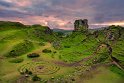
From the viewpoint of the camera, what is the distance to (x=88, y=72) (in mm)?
72062

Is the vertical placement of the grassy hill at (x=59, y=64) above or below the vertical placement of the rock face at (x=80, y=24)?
below

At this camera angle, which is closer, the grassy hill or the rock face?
the grassy hill

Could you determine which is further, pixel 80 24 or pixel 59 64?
pixel 80 24

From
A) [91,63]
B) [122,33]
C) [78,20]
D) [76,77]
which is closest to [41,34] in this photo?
[78,20]

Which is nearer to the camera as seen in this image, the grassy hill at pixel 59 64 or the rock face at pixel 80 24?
the grassy hill at pixel 59 64

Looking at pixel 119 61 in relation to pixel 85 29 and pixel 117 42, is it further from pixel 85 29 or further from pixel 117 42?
pixel 85 29

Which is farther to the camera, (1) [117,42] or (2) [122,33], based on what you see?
(2) [122,33]

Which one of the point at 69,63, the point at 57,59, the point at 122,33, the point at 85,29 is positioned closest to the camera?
the point at 69,63

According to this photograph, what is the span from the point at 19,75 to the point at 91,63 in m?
26.0

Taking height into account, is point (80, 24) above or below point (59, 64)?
above

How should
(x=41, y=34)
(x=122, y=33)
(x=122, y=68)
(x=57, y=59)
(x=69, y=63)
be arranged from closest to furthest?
(x=122, y=68)
(x=69, y=63)
(x=57, y=59)
(x=122, y=33)
(x=41, y=34)

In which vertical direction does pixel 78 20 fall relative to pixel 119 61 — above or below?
above

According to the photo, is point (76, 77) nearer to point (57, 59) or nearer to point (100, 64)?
point (100, 64)

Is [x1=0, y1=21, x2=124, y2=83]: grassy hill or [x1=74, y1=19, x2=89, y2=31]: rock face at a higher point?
[x1=74, y1=19, x2=89, y2=31]: rock face
